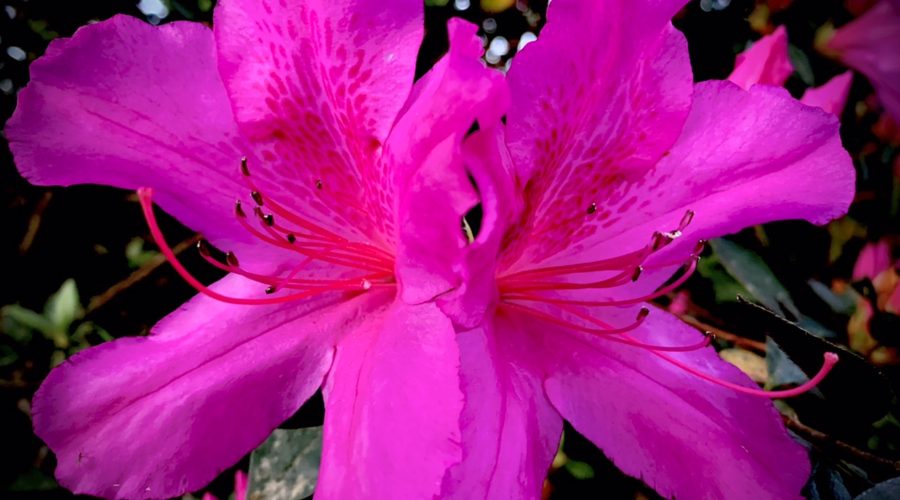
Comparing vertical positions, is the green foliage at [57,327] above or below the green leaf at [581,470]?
above

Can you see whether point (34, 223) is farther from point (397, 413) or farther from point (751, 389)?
point (751, 389)

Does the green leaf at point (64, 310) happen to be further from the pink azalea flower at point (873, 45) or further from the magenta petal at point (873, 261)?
the pink azalea flower at point (873, 45)

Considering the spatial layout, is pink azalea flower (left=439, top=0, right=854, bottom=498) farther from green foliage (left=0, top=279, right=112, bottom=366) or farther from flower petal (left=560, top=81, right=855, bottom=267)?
green foliage (left=0, top=279, right=112, bottom=366)

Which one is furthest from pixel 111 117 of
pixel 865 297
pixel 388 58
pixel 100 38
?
pixel 865 297

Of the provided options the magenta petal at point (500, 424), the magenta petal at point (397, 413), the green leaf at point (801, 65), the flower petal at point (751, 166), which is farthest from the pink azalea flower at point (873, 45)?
the magenta petal at point (397, 413)

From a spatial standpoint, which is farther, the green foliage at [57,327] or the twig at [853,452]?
the green foliage at [57,327]
